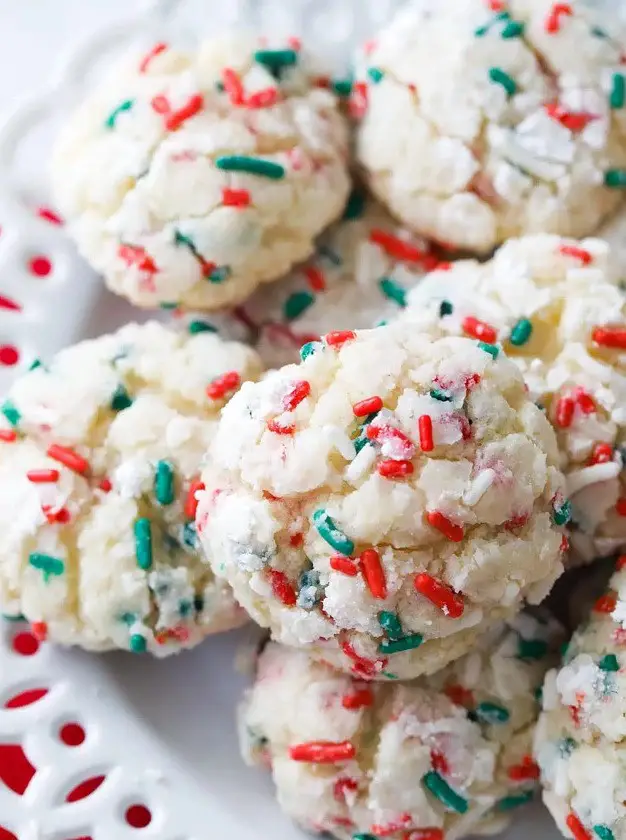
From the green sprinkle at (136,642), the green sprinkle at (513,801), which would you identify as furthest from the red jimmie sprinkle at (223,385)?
the green sprinkle at (513,801)

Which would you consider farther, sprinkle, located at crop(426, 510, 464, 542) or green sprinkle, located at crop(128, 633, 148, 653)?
green sprinkle, located at crop(128, 633, 148, 653)

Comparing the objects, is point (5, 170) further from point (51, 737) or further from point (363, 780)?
point (363, 780)

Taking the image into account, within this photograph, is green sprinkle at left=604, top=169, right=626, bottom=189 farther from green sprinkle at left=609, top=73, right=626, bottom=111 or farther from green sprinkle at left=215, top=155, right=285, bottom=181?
green sprinkle at left=215, top=155, right=285, bottom=181

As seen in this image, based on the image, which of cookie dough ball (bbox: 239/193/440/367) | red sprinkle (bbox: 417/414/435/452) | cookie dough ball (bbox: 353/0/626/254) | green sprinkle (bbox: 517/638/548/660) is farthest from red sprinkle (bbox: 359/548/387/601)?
cookie dough ball (bbox: 353/0/626/254)

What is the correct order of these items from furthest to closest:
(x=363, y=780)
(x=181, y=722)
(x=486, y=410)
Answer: (x=181, y=722) → (x=363, y=780) → (x=486, y=410)

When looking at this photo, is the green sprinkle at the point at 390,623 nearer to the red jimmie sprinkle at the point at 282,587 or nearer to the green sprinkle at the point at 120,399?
the red jimmie sprinkle at the point at 282,587

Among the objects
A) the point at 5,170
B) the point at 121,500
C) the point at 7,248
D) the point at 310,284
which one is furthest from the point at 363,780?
the point at 5,170
